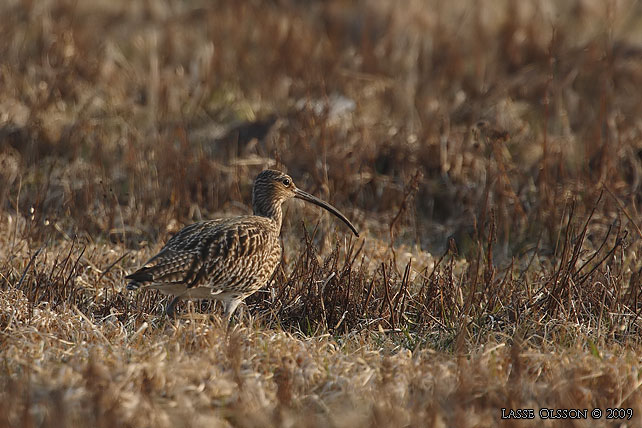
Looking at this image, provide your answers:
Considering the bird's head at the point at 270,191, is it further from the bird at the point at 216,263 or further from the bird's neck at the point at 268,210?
the bird at the point at 216,263

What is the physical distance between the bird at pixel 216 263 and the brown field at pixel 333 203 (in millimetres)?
173

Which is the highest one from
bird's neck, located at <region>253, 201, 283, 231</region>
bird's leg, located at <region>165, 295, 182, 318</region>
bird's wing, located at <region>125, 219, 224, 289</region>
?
bird's wing, located at <region>125, 219, 224, 289</region>

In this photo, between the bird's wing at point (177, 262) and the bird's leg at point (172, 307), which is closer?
the bird's wing at point (177, 262)

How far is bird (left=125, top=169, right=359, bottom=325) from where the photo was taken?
4.80 meters

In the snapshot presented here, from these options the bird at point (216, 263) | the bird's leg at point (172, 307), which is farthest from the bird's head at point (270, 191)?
the bird's leg at point (172, 307)

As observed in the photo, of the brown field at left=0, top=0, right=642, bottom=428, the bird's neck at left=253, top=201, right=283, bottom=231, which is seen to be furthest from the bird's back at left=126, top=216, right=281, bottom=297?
the bird's neck at left=253, top=201, right=283, bottom=231

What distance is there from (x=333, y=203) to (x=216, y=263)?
2425mm

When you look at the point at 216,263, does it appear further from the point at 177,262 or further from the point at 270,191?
the point at 270,191

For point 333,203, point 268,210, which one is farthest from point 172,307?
point 333,203

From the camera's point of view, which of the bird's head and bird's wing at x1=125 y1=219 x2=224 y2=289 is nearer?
bird's wing at x1=125 y1=219 x2=224 y2=289

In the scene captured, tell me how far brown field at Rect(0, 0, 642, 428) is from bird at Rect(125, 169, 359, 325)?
17 centimetres

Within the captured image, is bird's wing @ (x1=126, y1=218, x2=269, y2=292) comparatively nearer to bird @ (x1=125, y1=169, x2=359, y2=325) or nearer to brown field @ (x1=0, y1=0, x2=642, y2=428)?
bird @ (x1=125, y1=169, x2=359, y2=325)

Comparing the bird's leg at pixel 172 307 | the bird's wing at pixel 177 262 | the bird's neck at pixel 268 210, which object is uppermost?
the bird's wing at pixel 177 262

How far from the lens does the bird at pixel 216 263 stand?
4.80 m
